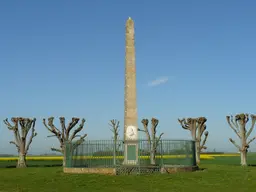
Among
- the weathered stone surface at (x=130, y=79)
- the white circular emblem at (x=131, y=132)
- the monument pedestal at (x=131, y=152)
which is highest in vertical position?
the weathered stone surface at (x=130, y=79)

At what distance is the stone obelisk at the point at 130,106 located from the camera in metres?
24.1

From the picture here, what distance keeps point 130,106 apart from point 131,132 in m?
1.88

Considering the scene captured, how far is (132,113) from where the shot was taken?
24.4m

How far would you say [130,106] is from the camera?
2452cm

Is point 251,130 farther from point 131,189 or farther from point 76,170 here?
point 131,189

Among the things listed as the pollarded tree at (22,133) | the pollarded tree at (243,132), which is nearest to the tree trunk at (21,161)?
the pollarded tree at (22,133)

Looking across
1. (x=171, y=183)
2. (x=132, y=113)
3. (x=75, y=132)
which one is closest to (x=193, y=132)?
(x=75, y=132)

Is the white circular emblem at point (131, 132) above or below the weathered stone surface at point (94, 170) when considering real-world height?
above

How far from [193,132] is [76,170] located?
70.3 ft

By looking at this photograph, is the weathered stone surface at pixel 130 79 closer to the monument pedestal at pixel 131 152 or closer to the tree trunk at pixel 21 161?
the monument pedestal at pixel 131 152

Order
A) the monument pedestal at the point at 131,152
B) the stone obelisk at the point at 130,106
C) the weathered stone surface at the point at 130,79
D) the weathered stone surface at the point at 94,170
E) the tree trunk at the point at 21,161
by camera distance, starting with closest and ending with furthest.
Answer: the weathered stone surface at the point at 94,170, the monument pedestal at the point at 131,152, the stone obelisk at the point at 130,106, the weathered stone surface at the point at 130,79, the tree trunk at the point at 21,161

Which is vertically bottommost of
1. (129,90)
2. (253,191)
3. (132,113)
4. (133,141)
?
(253,191)

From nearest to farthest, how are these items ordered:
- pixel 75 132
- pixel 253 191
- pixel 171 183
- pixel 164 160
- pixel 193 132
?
1. pixel 253 191
2. pixel 171 183
3. pixel 164 160
4. pixel 75 132
5. pixel 193 132

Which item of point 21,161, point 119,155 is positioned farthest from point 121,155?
point 21,161
